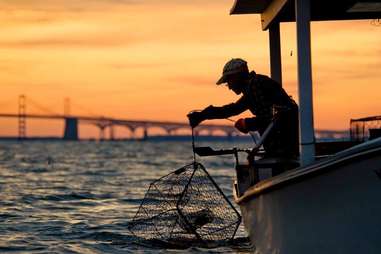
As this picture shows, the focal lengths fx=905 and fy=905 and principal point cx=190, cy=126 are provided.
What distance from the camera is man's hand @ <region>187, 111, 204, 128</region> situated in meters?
9.35

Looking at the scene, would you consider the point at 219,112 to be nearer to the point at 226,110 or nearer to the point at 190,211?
the point at 226,110

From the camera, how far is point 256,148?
880 cm

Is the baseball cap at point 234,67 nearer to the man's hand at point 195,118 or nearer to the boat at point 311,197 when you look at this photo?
the man's hand at point 195,118

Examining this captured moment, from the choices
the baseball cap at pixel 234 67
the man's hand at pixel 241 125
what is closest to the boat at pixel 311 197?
the man's hand at pixel 241 125

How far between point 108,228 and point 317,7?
5.72 metres

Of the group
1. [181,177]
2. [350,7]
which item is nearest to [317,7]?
[350,7]

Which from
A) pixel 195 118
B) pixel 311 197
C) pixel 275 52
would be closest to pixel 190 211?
pixel 195 118

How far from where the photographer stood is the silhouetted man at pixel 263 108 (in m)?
8.78

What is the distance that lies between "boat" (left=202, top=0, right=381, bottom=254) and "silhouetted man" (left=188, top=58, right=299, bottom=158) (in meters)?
0.20

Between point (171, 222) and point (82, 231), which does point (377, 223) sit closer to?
point (171, 222)

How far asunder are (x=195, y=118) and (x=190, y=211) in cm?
188

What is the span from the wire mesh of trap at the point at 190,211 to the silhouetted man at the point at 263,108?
127 cm

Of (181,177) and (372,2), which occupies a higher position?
(372,2)

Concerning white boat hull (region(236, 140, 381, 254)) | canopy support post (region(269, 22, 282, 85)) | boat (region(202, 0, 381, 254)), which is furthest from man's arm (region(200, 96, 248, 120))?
canopy support post (region(269, 22, 282, 85))
